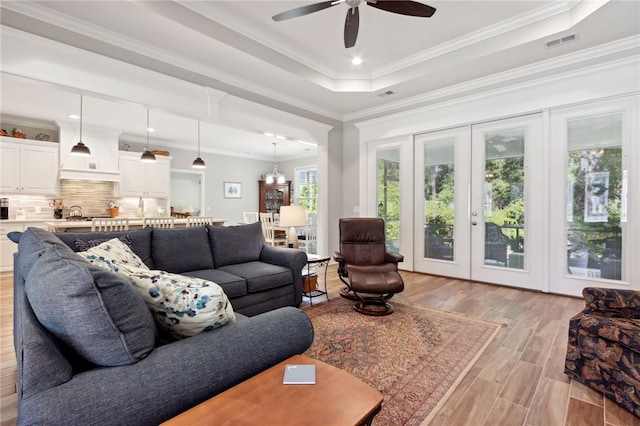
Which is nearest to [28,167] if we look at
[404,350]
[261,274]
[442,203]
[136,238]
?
[136,238]

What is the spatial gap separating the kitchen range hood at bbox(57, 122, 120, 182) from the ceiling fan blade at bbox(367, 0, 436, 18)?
243 inches

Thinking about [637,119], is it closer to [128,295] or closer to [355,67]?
[355,67]

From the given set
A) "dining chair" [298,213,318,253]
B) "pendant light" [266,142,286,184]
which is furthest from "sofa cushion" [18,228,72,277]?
"pendant light" [266,142,286,184]

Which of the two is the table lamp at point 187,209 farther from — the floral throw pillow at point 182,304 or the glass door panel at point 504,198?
the floral throw pillow at point 182,304

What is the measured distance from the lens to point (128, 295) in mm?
1021

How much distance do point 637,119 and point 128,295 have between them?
5.04 m

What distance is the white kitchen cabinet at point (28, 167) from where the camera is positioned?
5.23 metres

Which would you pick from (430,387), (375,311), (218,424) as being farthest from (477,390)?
(218,424)

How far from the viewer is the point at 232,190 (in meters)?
9.04

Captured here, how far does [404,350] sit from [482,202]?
3.00 meters

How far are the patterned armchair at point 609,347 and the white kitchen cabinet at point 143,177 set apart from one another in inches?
299

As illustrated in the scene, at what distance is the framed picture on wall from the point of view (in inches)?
350

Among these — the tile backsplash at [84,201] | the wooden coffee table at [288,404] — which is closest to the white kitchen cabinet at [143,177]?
the tile backsplash at [84,201]

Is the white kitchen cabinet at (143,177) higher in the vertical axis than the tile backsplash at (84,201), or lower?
higher
